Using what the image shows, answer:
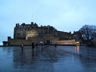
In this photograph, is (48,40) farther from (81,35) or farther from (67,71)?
(67,71)

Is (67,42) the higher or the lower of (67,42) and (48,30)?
the lower

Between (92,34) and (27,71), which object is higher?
(92,34)

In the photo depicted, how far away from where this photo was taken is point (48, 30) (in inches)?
Answer: 3214

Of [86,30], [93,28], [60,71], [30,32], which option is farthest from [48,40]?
[60,71]

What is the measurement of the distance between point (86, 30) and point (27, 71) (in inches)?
2599

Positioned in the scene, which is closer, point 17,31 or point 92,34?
point 92,34

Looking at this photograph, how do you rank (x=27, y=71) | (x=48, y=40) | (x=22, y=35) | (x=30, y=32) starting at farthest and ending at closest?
1. (x=22, y=35)
2. (x=30, y=32)
3. (x=48, y=40)
4. (x=27, y=71)

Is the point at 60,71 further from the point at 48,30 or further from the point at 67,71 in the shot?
the point at 48,30

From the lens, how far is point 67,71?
19.0 feet

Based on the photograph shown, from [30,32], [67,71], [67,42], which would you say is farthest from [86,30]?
[67,71]

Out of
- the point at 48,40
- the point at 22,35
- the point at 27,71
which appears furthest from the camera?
the point at 22,35

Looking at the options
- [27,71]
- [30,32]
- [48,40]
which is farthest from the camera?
[30,32]

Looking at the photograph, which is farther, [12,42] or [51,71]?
[12,42]

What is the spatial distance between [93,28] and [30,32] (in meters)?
38.5
